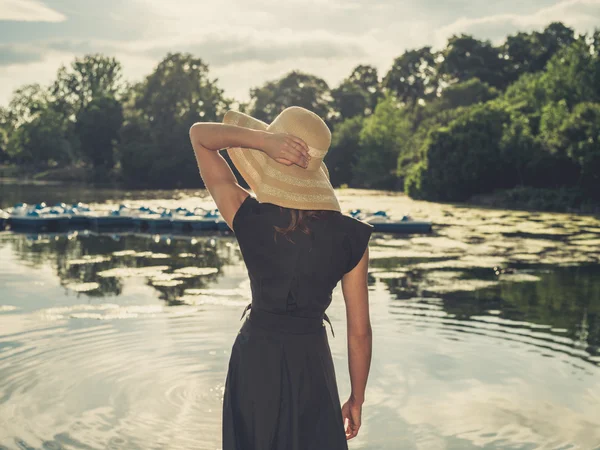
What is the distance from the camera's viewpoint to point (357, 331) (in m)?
2.97

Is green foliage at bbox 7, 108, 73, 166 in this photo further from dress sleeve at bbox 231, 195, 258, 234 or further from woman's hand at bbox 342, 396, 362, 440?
dress sleeve at bbox 231, 195, 258, 234

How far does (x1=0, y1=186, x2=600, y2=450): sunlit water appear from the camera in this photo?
21.4ft

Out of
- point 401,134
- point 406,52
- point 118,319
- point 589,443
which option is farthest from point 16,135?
point 589,443

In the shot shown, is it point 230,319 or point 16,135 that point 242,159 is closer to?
point 230,319

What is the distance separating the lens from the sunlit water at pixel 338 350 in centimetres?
653

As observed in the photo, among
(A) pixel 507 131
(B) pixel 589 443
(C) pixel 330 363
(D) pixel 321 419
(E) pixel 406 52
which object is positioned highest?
(E) pixel 406 52

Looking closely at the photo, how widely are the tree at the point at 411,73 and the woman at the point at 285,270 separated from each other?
81.4 metres

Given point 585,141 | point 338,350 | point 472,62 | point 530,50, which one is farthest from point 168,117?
point 338,350

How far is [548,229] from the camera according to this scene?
80.8 feet

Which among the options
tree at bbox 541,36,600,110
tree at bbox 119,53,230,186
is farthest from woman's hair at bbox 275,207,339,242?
tree at bbox 119,53,230,186

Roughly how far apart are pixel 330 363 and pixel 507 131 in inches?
1549

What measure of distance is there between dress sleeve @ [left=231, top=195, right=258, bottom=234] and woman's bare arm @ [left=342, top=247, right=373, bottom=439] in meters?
0.42

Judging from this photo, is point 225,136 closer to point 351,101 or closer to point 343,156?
point 343,156

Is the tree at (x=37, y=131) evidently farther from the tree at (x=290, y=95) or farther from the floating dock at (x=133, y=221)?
the floating dock at (x=133, y=221)
